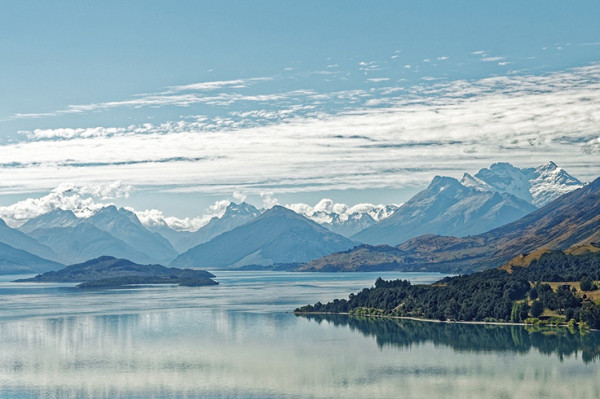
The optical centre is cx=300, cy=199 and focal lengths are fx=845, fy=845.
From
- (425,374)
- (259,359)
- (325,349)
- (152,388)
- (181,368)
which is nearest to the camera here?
(152,388)

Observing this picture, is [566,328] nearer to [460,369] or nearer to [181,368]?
[460,369]

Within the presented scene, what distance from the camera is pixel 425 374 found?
143 m

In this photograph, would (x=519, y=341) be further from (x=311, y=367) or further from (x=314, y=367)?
(x=311, y=367)

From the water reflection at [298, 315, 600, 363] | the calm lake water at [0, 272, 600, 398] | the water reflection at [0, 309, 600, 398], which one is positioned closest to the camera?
the calm lake water at [0, 272, 600, 398]

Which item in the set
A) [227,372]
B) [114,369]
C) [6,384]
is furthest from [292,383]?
[6,384]

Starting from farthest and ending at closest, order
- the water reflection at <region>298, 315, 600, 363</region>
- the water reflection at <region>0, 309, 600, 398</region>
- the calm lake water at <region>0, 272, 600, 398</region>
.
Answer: the water reflection at <region>298, 315, 600, 363</region> < the water reflection at <region>0, 309, 600, 398</region> < the calm lake water at <region>0, 272, 600, 398</region>

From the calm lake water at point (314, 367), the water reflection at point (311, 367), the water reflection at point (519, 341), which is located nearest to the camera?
the calm lake water at point (314, 367)

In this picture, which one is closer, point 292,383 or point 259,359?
Answer: point 292,383

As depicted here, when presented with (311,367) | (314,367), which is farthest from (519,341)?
(311,367)

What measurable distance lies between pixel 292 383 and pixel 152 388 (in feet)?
73.1

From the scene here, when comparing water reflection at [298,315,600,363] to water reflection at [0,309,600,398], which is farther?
water reflection at [298,315,600,363]

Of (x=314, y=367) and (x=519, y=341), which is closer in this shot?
(x=314, y=367)

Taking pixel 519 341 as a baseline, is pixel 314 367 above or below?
below

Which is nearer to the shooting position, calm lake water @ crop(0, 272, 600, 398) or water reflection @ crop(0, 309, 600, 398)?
calm lake water @ crop(0, 272, 600, 398)
